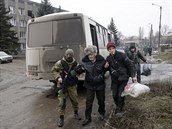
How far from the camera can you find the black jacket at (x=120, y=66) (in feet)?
20.8

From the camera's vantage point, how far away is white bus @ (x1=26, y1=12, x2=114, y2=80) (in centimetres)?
989

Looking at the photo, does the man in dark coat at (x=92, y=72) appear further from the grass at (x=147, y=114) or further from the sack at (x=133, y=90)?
the grass at (x=147, y=114)

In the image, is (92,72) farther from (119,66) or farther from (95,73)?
(119,66)

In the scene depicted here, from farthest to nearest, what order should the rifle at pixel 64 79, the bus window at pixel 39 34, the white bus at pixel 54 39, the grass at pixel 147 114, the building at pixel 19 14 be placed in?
the building at pixel 19 14 → the bus window at pixel 39 34 → the white bus at pixel 54 39 → the rifle at pixel 64 79 → the grass at pixel 147 114

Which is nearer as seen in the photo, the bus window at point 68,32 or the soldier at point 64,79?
the soldier at point 64,79

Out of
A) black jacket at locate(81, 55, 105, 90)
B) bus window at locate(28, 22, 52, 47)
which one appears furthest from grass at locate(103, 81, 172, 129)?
bus window at locate(28, 22, 52, 47)

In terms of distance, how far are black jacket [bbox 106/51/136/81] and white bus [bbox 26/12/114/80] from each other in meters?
3.43

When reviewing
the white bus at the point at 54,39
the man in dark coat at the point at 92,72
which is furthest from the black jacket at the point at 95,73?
the white bus at the point at 54,39

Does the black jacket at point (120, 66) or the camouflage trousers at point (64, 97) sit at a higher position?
the black jacket at point (120, 66)

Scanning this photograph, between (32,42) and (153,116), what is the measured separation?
5995 mm

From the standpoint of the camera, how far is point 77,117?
22.5ft

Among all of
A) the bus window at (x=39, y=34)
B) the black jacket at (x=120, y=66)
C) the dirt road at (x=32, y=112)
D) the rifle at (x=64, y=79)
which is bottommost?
the dirt road at (x=32, y=112)

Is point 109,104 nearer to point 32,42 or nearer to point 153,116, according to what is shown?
point 153,116

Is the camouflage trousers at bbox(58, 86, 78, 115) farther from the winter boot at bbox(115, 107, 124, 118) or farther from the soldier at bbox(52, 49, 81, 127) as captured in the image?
the winter boot at bbox(115, 107, 124, 118)
